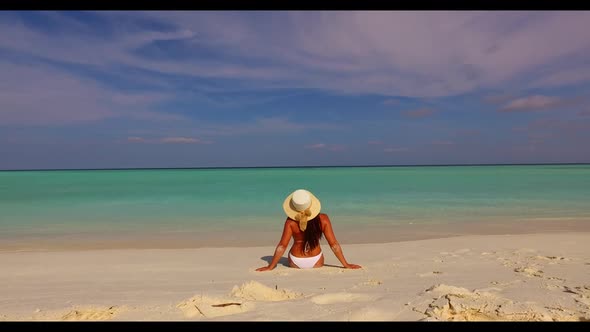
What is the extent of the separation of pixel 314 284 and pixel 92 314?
102 inches

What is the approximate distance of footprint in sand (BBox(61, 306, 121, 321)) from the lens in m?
3.94

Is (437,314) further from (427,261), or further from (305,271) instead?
(427,261)

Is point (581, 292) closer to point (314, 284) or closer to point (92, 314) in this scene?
point (314, 284)

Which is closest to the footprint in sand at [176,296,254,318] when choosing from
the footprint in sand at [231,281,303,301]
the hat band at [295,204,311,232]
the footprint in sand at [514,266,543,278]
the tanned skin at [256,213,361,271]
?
the footprint in sand at [231,281,303,301]

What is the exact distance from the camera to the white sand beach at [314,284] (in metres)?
3.96

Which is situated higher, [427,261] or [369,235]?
[369,235]

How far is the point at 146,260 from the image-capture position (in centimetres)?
762

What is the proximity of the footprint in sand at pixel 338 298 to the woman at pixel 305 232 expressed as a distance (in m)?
1.68

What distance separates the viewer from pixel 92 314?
4004 mm

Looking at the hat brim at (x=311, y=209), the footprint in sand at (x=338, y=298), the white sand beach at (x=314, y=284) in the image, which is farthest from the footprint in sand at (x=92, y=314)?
the hat brim at (x=311, y=209)

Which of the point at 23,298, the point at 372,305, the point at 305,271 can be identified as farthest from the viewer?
the point at 305,271

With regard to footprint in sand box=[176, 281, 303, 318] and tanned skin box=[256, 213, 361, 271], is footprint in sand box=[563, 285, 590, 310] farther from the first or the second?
footprint in sand box=[176, 281, 303, 318]
